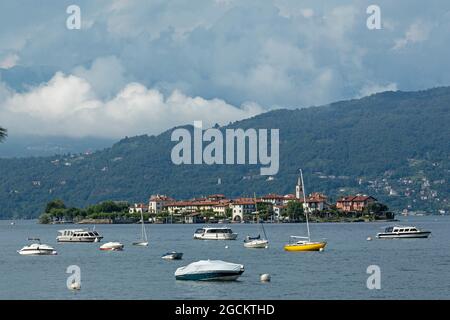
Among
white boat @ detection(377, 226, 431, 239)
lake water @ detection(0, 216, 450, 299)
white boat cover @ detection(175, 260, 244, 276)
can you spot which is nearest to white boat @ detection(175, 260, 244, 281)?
white boat cover @ detection(175, 260, 244, 276)

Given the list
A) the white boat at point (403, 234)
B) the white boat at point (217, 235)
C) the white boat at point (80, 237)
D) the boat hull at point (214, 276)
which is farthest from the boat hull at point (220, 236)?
the boat hull at point (214, 276)

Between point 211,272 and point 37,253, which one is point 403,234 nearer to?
point 37,253

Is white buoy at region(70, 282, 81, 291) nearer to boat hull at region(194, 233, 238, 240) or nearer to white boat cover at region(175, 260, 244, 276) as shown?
white boat cover at region(175, 260, 244, 276)

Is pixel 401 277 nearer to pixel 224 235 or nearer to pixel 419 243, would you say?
pixel 419 243

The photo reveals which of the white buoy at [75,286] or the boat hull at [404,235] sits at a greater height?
the boat hull at [404,235]

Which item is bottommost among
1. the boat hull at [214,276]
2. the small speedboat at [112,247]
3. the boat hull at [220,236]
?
the boat hull at [214,276]

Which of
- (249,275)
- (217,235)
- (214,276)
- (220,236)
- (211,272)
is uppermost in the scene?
(217,235)

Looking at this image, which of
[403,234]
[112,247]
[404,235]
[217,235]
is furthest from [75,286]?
[403,234]

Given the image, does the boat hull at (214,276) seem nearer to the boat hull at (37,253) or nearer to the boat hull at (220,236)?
the boat hull at (37,253)
